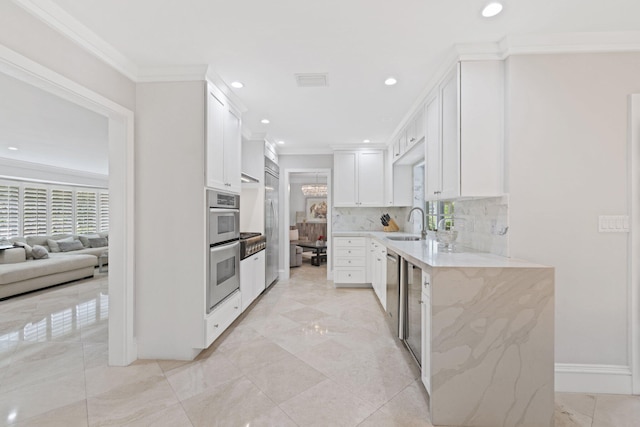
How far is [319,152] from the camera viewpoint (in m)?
5.36

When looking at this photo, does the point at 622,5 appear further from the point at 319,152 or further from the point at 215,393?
the point at 319,152

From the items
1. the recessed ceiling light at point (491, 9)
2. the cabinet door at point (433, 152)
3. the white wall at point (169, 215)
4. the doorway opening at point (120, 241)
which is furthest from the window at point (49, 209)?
the recessed ceiling light at point (491, 9)

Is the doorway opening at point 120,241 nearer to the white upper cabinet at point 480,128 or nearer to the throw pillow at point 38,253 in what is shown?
the white upper cabinet at point 480,128

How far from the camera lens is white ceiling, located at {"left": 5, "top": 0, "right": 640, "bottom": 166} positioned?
167 cm

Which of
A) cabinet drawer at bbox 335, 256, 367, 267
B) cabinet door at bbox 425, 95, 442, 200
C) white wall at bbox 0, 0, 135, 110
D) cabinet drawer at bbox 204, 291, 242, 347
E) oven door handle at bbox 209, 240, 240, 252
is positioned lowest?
cabinet drawer at bbox 204, 291, 242, 347

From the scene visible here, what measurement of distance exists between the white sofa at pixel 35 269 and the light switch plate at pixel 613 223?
718 centimetres

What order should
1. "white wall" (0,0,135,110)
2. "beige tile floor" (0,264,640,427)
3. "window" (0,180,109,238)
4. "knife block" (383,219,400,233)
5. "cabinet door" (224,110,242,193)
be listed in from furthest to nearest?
"window" (0,180,109,238), "knife block" (383,219,400,233), "cabinet door" (224,110,242,193), "beige tile floor" (0,264,640,427), "white wall" (0,0,135,110)

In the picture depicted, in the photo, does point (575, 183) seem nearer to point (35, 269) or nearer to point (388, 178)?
point (388, 178)

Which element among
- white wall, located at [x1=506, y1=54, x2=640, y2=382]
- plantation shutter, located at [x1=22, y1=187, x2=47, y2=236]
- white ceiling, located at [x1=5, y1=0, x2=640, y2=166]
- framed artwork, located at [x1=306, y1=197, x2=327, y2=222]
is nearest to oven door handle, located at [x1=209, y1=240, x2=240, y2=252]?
white ceiling, located at [x1=5, y1=0, x2=640, y2=166]

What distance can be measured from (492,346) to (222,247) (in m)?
2.30

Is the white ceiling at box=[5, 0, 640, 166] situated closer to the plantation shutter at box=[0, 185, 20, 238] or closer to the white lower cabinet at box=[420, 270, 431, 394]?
the white lower cabinet at box=[420, 270, 431, 394]

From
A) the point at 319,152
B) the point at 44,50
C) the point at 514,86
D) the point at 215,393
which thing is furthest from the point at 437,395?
the point at 319,152

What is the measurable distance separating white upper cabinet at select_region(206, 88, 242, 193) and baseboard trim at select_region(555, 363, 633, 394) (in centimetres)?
306

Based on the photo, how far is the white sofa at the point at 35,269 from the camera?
A: 14.1 feet
